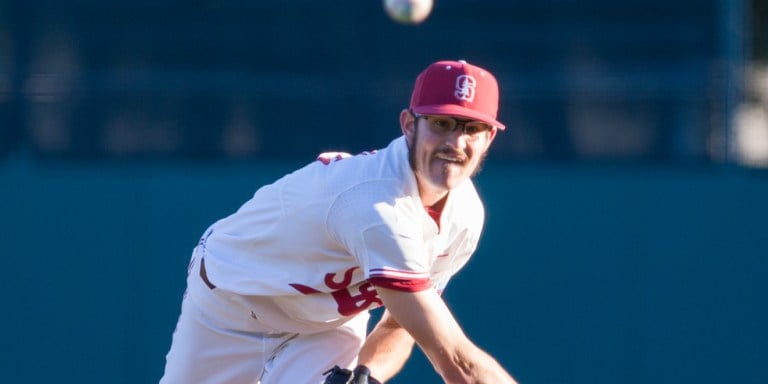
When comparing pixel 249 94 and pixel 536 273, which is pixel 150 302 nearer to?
pixel 249 94

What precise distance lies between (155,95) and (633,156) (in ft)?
9.22

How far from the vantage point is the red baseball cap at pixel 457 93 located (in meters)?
4.08

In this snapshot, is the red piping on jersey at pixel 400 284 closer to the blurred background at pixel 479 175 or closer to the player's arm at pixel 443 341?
the player's arm at pixel 443 341

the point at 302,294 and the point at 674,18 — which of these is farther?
the point at 674,18

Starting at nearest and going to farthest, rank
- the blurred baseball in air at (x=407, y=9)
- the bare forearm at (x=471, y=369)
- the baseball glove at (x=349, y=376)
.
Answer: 1. the bare forearm at (x=471, y=369)
2. the baseball glove at (x=349, y=376)
3. the blurred baseball in air at (x=407, y=9)

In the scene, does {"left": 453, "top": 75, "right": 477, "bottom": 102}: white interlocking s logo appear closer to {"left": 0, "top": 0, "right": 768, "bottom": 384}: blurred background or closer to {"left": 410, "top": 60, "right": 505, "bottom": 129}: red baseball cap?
{"left": 410, "top": 60, "right": 505, "bottom": 129}: red baseball cap

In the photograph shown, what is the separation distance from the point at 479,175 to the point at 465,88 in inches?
135

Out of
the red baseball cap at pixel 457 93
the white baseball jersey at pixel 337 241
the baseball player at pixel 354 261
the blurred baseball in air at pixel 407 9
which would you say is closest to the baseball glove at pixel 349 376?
the baseball player at pixel 354 261

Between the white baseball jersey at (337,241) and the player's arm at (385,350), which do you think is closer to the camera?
the white baseball jersey at (337,241)

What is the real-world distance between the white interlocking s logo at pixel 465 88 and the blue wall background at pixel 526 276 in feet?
11.1

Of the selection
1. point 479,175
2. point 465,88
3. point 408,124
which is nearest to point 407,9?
point 479,175

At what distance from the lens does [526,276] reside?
24.6 ft

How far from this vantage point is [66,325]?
752cm

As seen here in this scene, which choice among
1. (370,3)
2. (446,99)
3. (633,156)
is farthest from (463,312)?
(446,99)
